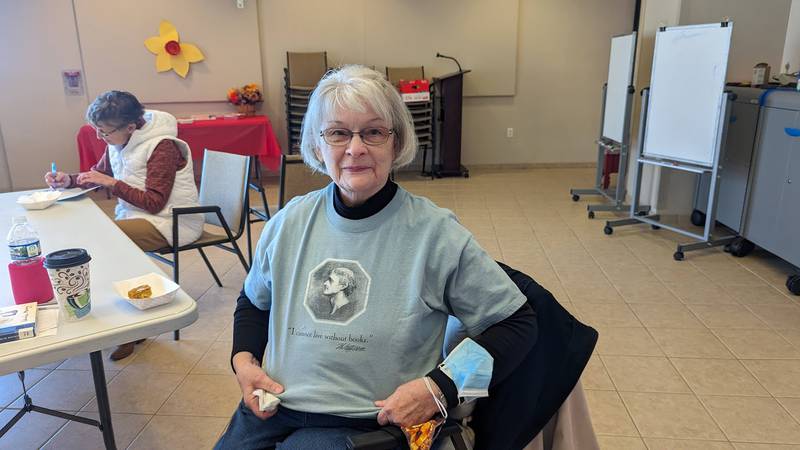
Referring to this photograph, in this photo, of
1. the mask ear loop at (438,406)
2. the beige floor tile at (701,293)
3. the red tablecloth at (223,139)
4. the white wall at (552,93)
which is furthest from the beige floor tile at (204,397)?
the white wall at (552,93)

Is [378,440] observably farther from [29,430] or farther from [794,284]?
[794,284]

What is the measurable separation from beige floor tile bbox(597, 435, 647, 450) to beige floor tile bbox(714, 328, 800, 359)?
2.90ft

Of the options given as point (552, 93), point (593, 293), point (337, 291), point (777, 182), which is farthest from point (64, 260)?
point (552, 93)

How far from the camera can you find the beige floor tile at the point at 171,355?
2.57 meters

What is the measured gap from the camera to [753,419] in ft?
7.07

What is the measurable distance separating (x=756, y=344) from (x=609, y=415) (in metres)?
0.99

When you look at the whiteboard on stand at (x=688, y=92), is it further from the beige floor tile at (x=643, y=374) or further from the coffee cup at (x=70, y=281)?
the coffee cup at (x=70, y=281)

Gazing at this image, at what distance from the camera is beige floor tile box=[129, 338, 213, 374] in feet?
8.45

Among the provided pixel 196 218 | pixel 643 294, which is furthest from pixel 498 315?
pixel 643 294

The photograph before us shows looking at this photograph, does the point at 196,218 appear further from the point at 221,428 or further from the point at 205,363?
the point at 221,428

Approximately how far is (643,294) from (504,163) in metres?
3.69

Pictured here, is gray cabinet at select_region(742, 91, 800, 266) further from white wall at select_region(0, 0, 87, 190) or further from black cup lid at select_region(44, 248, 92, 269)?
white wall at select_region(0, 0, 87, 190)

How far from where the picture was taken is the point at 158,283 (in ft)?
5.01

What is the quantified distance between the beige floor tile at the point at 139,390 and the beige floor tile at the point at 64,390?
6 centimetres
